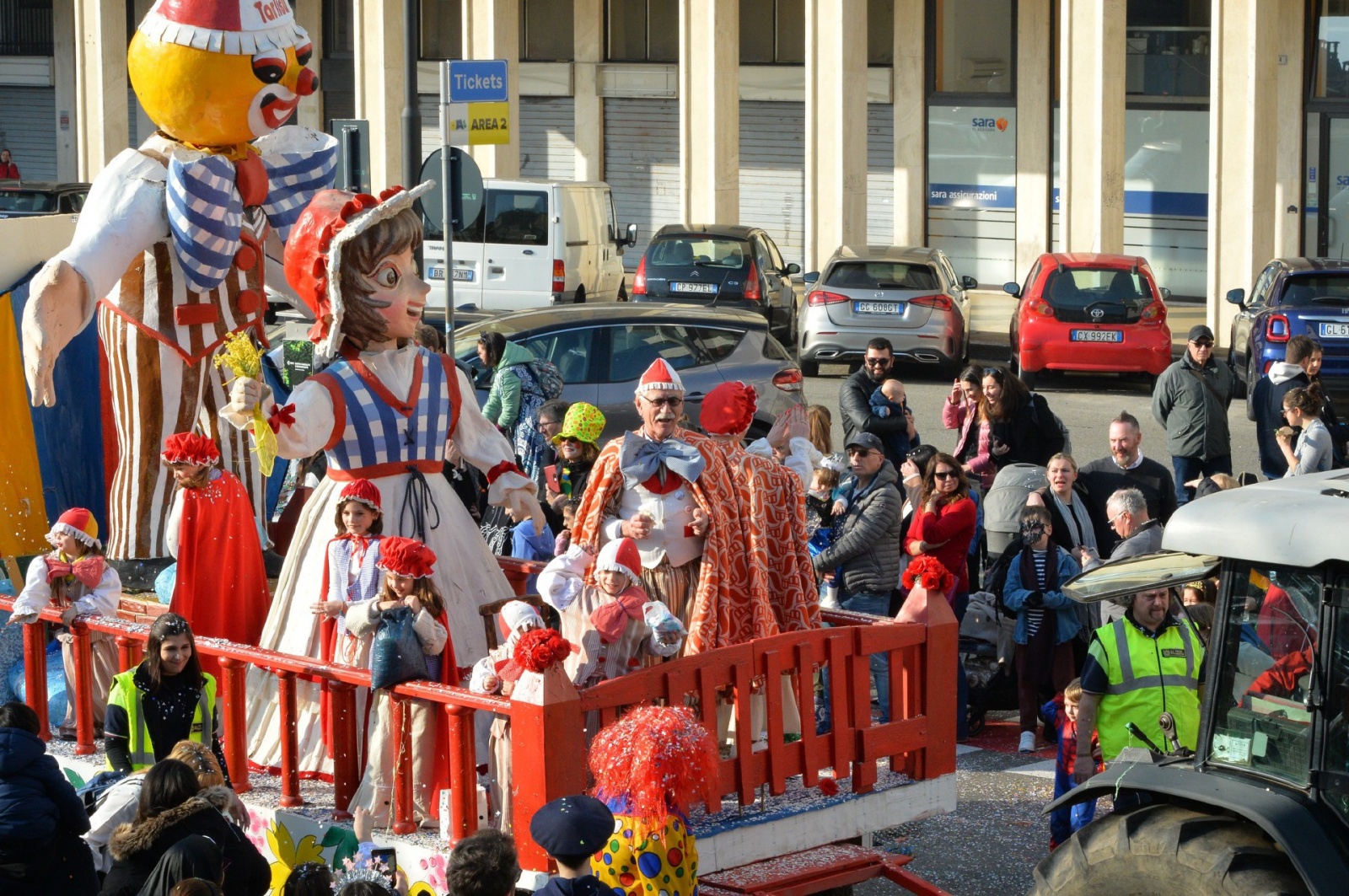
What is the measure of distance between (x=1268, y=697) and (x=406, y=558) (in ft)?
9.12

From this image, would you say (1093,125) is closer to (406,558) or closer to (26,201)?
(26,201)

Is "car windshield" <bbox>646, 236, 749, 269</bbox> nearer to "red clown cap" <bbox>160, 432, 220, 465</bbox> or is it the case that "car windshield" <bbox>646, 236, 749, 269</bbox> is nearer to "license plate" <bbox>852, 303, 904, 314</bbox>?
"license plate" <bbox>852, 303, 904, 314</bbox>

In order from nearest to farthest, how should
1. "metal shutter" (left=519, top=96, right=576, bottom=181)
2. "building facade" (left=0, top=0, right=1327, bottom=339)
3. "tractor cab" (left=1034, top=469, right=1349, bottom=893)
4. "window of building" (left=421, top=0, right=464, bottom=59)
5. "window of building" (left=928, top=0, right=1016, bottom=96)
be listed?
"tractor cab" (left=1034, top=469, right=1349, bottom=893), "building facade" (left=0, top=0, right=1327, bottom=339), "window of building" (left=928, top=0, right=1016, bottom=96), "metal shutter" (left=519, top=96, right=576, bottom=181), "window of building" (left=421, top=0, right=464, bottom=59)

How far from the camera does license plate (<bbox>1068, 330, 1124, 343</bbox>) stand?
1936 centimetres

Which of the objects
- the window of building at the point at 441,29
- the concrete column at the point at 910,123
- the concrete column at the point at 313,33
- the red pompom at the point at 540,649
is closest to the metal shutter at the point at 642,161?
the window of building at the point at 441,29

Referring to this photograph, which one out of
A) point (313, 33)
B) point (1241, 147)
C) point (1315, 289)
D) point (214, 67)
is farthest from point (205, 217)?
point (313, 33)

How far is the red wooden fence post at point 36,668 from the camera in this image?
7.20 metres

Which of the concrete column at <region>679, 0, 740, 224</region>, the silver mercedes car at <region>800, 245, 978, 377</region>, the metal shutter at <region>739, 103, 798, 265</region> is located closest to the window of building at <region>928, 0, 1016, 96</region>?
the metal shutter at <region>739, 103, 798, 265</region>

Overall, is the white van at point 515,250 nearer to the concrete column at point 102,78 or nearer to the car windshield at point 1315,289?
the car windshield at point 1315,289

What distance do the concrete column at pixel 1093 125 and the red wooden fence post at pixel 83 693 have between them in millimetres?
18552

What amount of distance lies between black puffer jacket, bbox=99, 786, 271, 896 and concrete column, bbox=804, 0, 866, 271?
21.1m

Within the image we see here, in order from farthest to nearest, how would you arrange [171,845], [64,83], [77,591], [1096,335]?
[64,83] < [1096,335] < [77,591] < [171,845]

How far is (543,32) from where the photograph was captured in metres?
33.4

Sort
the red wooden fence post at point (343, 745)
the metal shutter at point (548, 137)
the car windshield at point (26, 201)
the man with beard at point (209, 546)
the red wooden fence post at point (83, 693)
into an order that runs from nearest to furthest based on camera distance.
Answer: the red wooden fence post at point (343, 745) → the red wooden fence post at point (83, 693) → the man with beard at point (209, 546) → the car windshield at point (26, 201) → the metal shutter at point (548, 137)
